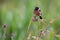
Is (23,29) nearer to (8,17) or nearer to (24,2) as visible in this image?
(8,17)

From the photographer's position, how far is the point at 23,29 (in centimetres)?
289

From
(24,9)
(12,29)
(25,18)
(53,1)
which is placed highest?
(53,1)

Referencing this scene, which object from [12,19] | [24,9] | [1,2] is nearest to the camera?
[12,19]

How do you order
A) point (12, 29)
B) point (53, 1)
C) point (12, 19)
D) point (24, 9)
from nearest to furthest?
point (12, 29), point (12, 19), point (24, 9), point (53, 1)

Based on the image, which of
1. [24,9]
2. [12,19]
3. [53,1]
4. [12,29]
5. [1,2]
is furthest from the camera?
[1,2]

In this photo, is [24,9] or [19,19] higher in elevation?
[24,9]

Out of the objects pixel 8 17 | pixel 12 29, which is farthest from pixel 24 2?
pixel 12 29

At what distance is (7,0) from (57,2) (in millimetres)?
839

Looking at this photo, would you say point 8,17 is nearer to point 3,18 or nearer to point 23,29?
point 3,18

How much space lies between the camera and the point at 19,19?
3014 mm

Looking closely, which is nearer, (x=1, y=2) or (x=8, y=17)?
(x=8, y=17)

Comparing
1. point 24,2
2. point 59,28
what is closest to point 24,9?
point 24,2

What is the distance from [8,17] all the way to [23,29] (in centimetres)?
29

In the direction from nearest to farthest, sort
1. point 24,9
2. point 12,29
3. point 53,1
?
point 12,29, point 24,9, point 53,1
